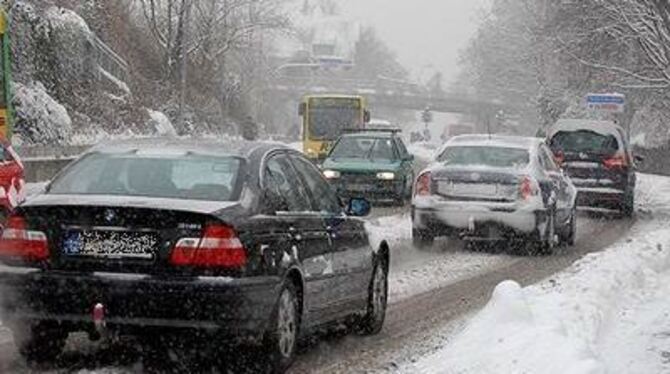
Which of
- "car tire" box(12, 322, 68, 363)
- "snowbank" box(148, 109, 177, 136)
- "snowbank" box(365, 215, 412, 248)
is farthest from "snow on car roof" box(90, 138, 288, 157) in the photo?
"snowbank" box(148, 109, 177, 136)

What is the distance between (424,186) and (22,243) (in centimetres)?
925

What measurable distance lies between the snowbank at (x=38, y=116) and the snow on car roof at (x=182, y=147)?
2253cm

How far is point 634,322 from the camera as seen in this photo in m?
10.1

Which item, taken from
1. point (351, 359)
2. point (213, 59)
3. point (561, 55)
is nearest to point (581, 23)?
point (561, 55)

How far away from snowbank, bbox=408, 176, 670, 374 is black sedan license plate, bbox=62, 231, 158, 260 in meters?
1.95

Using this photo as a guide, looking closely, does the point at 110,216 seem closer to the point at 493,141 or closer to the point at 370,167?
the point at 493,141

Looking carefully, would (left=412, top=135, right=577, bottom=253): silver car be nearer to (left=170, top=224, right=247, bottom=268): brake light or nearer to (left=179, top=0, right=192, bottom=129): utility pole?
(left=170, top=224, right=247, bottom=268): brake light

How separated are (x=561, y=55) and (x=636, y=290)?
36.6 metres

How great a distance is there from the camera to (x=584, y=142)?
23.6 m

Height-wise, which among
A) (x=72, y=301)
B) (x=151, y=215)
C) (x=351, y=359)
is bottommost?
(x=351, y=359)

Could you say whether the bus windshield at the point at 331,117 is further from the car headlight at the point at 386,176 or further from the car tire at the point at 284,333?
the car tire at the point at 284,333

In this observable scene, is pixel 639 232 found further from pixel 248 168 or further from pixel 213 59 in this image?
pixel 213 59

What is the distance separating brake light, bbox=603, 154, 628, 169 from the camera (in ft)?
76.2

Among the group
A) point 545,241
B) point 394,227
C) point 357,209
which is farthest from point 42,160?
point 357,209
